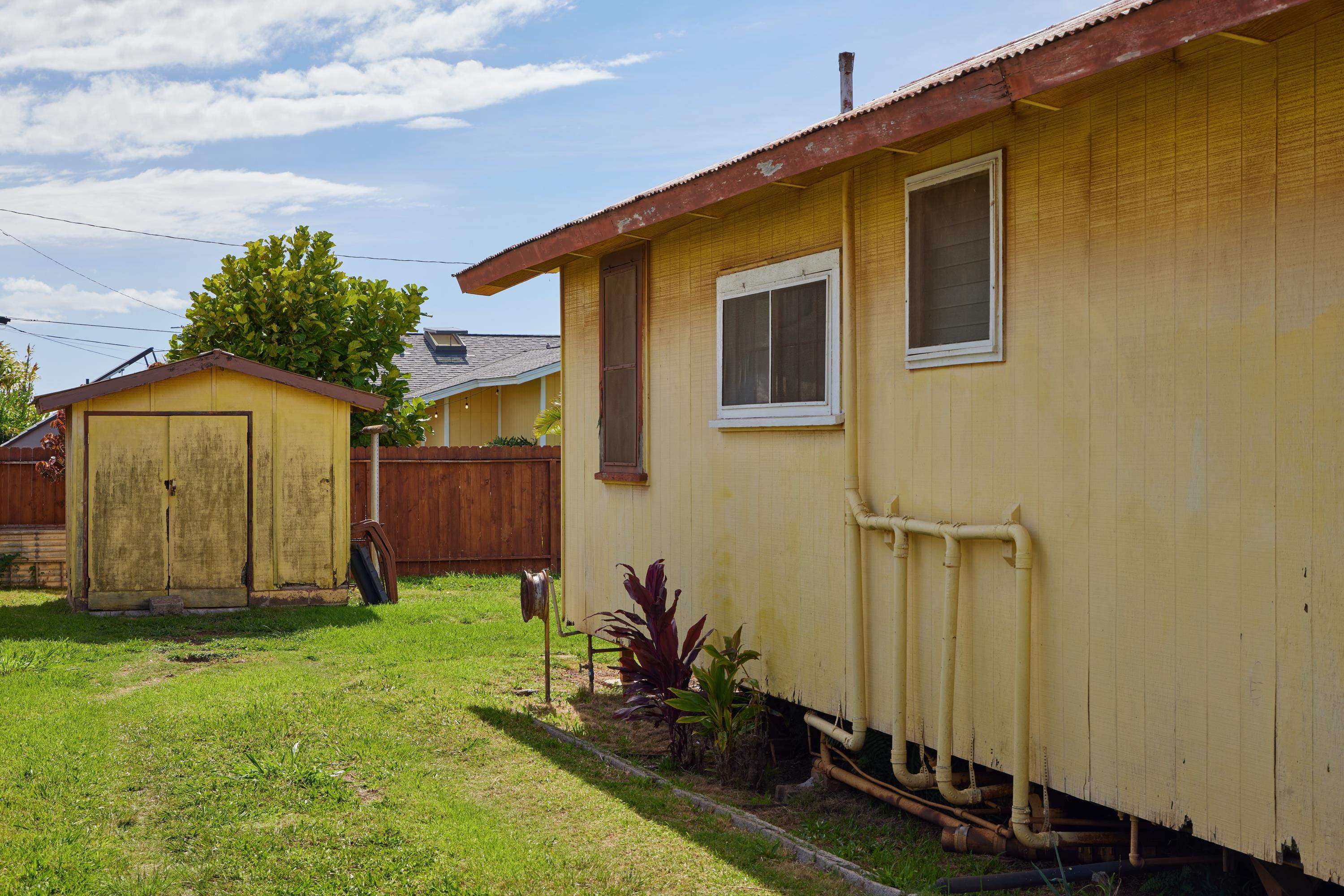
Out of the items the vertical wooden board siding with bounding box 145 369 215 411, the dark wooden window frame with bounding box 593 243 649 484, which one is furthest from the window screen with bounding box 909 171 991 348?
the vertical wooden board siding with bounding box 145 369 215 411

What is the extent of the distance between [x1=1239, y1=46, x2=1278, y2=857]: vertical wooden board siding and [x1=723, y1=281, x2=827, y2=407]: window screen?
216 centimetres

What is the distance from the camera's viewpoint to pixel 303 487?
459 inches

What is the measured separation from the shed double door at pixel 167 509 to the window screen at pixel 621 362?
5531 mm

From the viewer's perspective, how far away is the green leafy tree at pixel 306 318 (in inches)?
603

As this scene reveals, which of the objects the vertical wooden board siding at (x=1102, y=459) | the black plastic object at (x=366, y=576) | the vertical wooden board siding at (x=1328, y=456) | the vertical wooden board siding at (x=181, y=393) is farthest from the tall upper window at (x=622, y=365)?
the vertical wooden board siding at (x=181, y=393)

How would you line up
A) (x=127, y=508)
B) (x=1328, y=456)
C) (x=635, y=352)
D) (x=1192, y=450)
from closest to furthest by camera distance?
(x=1328, y=456) < (x=1192, y=450) < (x=635, y=352) < (x=127, y=508)

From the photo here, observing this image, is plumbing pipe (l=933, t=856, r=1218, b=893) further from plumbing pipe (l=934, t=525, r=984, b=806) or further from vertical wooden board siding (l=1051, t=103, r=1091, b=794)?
plumbing pipe (l=934, t=525, r=984, b=806)

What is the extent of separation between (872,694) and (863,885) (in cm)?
110

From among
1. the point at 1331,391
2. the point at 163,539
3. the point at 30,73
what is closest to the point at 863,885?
the point at 1331,391

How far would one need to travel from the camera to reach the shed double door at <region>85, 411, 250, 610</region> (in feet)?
36.9

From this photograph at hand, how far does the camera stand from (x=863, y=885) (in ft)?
13.7

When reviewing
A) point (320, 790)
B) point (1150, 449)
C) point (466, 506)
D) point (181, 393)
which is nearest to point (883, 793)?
point (1150, 449)

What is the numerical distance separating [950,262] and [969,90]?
2.82 ft

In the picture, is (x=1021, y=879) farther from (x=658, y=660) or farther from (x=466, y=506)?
(x=466, y=506)
